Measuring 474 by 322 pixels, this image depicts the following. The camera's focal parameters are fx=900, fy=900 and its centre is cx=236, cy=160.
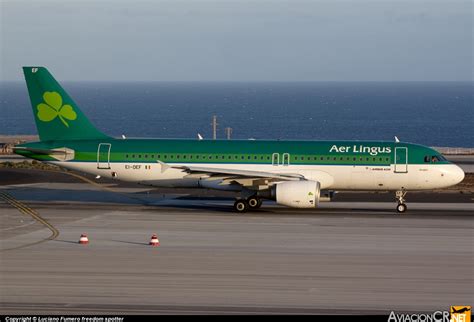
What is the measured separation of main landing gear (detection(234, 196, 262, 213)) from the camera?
4281 centimetres

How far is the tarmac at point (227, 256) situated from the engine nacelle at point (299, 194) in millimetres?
724

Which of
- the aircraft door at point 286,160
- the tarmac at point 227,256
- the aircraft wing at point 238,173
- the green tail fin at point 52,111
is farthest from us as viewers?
the green tail fin at point 52,111

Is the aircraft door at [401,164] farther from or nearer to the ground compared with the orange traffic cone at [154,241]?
farther from the ground

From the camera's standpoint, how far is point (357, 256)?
103ft

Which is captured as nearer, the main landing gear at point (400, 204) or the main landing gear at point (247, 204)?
the main landing gear at point (247, 204)

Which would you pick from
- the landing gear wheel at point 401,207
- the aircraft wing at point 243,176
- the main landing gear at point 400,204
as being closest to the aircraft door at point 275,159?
the aircraft wing at point 243,176

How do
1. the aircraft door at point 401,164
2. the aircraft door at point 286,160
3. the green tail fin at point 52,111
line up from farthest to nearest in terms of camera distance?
the green tail fin at point 52,111, the aircraft door at point 286,160, the aircraft door at point 401,164

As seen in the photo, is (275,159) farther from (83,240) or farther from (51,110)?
(83,240)

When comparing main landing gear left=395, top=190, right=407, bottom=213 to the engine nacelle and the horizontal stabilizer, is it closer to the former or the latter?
the engine nacelle

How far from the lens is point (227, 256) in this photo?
31.0m

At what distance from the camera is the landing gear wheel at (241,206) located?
42.8 meters

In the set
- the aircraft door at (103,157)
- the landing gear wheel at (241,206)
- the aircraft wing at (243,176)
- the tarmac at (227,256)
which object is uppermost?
the aircraft door at (103,157)

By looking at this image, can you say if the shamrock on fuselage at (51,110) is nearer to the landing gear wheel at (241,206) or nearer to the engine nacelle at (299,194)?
the landing gear wheel at (241,206)

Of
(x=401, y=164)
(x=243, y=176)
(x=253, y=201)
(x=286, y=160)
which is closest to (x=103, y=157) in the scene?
(x=243, y=176)
